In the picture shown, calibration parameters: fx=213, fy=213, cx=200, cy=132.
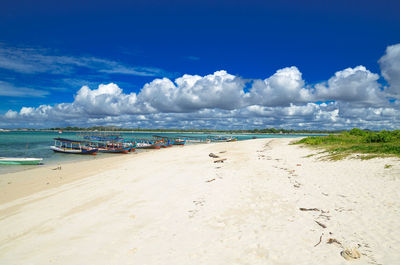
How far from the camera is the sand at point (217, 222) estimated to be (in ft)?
15.8

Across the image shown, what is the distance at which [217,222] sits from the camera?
641 centimetres

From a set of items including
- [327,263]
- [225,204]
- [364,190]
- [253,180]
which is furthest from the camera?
[253,180]

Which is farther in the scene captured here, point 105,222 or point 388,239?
point 105,222

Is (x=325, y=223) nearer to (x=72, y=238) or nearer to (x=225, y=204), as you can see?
(x=225, y=204)

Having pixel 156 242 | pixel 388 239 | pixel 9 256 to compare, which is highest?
pixel 388 239

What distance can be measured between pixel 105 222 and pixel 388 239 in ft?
A: 25.5

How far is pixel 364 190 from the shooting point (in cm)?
839

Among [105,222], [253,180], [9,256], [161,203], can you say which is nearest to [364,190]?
[253,180]

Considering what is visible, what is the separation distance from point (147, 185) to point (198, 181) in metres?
2.78

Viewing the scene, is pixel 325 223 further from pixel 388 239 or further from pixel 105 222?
pixel 105 222

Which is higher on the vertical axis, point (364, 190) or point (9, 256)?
point (364, 190)

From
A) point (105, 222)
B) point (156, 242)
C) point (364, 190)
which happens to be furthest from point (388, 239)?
point (105, 222)

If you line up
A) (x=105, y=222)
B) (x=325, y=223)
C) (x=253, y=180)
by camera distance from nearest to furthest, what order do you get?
(x=325, y=223) < (x=105, y=222) < (x=253, y=180)

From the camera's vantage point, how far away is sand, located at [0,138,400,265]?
4.80 metres
